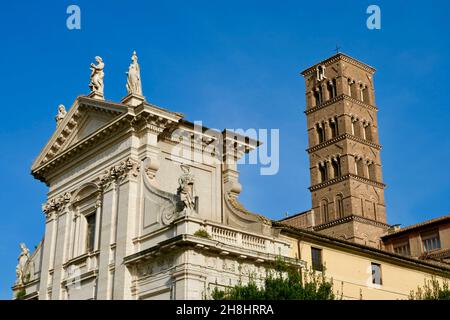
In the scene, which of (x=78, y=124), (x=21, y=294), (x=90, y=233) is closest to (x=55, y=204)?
(x=90, y=233)

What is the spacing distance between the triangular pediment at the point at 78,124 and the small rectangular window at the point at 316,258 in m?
10.1

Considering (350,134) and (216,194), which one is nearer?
(216,194)

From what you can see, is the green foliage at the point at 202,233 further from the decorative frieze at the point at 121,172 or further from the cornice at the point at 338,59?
the cornice at the point at 338,59

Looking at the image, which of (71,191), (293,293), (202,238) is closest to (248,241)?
(202,238)

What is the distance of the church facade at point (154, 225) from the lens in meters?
25.2

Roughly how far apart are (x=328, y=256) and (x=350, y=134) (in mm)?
44949

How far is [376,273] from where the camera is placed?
102ft

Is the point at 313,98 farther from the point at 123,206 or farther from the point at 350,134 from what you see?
the point at 123,206

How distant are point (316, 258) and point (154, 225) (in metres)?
6.93

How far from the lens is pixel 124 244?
2756 centimetres

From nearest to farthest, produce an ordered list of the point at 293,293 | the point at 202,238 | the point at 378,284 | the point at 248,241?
the point at 293,293 → the point at 202,238 → the point at 248,241 → the point at 378,284

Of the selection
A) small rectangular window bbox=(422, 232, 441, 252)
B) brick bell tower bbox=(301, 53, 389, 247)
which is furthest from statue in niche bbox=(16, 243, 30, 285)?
brick bell tower bbox=(301, 53, 389, 247)

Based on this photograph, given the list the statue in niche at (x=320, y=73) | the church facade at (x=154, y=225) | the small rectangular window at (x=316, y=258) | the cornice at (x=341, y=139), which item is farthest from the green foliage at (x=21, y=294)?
the statue in niche at (x=320, y=73)
